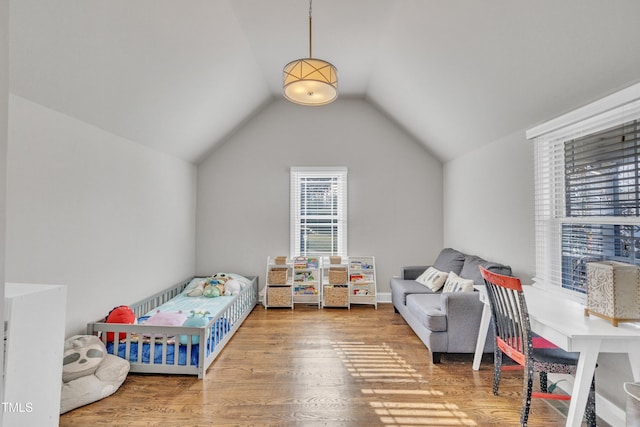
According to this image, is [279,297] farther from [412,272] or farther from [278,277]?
[412,272]

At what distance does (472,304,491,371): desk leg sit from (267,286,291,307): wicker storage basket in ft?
8.41

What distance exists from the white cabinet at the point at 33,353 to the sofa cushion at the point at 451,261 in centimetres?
366

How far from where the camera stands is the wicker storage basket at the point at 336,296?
4.59 m

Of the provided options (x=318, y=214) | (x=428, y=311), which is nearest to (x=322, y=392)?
(x=428, y=311)

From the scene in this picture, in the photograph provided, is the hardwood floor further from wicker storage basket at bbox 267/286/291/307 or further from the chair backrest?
wicker storage basket at bbox 267/286/291/307

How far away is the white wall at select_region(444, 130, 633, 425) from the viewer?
81.7 inches

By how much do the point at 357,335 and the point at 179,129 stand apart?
3097 millimetres

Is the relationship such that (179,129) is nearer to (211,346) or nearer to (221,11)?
(221,11)

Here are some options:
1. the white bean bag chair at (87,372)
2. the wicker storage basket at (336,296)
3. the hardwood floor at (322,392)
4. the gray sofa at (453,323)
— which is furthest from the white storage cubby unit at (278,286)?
the white bean bag chair at (87,372)

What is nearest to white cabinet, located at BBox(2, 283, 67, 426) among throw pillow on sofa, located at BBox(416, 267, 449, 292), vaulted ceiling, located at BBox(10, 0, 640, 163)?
vaulted ceiling, located at BBox(10, 0, 640, 163)

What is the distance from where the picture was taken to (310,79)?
2197mm

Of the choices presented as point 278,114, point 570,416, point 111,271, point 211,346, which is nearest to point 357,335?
point 211,346

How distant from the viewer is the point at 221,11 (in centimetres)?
270

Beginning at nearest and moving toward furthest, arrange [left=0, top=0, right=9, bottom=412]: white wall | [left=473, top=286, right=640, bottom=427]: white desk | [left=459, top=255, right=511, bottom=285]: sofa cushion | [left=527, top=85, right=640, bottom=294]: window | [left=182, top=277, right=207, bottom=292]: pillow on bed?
[left=0, top=0, right=9, bottom=412]: white wall
[left=473, top=286, right=640, bottom=427]: white desk
[left=527, top=85, right=640, bottom=294]: window
[left=459, top=255, right=511, bottom=285]: sofa cushion
[left=182, top=277, right=207, bottom=292]: pillow on bed
